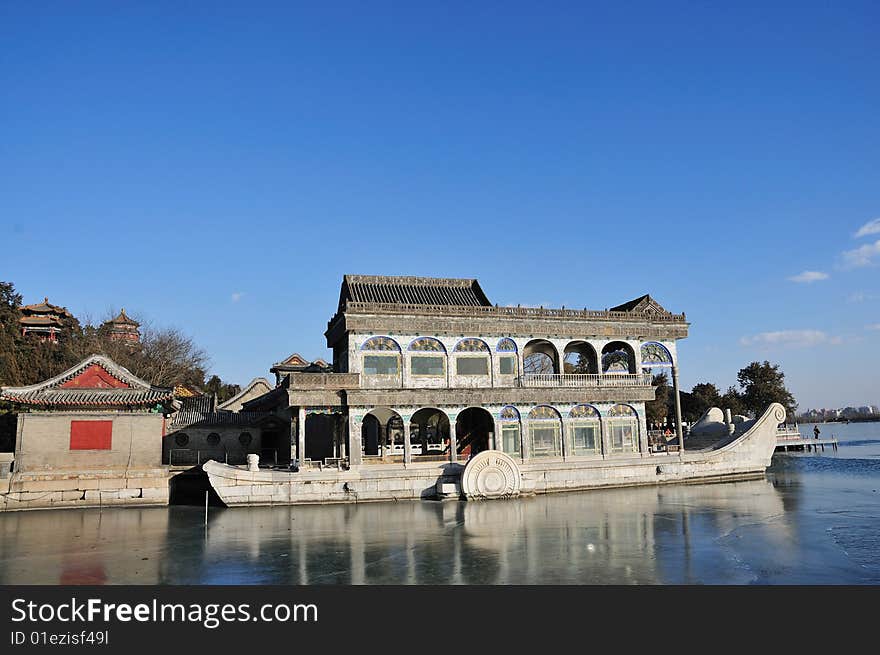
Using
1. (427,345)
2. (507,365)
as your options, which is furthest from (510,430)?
(427,345)

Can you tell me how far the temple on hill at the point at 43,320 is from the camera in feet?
176

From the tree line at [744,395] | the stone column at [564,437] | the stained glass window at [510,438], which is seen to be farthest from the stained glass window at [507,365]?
the tree line at [744,395]

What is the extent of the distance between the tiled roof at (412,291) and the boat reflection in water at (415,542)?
389 inches

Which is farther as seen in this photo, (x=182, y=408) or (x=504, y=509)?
(x=182, y=408)

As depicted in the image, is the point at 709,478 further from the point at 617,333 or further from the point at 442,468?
the point at 442,468

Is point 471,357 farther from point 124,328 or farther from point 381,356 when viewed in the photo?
point 124,328

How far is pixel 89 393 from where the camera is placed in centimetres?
2681

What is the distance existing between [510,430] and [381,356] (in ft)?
22.2

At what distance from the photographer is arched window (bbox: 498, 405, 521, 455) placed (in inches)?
1153

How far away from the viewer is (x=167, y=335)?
158 feet
